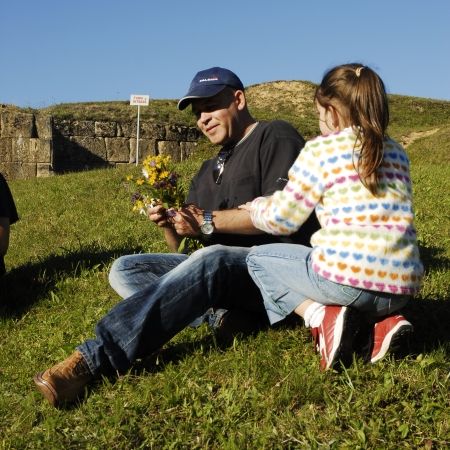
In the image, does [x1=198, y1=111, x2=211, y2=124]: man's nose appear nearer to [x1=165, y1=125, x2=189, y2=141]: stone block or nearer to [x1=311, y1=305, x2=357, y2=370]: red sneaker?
[x1=311, y1=305, x2=357, y2=370]: red sneaker

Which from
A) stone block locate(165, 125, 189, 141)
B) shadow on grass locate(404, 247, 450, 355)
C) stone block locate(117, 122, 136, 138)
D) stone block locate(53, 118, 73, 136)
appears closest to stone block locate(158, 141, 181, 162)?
stone block locate(165, 125, 189, 141)

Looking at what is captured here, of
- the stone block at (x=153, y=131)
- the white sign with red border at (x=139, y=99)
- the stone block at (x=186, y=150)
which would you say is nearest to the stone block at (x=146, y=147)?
the stone block at (x=153, y=131)

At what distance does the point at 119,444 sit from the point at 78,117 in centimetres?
1476

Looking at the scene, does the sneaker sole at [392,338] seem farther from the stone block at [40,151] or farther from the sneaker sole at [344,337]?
the stone block at [40,151]

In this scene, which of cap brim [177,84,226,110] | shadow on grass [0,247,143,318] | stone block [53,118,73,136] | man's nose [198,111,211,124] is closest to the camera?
cap brim [177,84,226,110]

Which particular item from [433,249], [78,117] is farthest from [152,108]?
[433,249]

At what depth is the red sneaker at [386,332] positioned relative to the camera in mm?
3010

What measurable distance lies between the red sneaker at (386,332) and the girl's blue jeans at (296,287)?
4 cm

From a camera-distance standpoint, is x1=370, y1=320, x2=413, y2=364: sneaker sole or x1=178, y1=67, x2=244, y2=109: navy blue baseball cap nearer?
x1=370, y1=320, x2=413, y2=364: sneaker sole

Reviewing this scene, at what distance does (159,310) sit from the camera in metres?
3.19

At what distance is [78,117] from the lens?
16875 millimetres

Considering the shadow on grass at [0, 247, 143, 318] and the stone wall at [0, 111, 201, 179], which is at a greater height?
the stone wall at [0, 111, 201, 179]

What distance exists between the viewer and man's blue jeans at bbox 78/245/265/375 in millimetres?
3178

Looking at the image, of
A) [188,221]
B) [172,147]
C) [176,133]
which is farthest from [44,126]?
[188,221]
